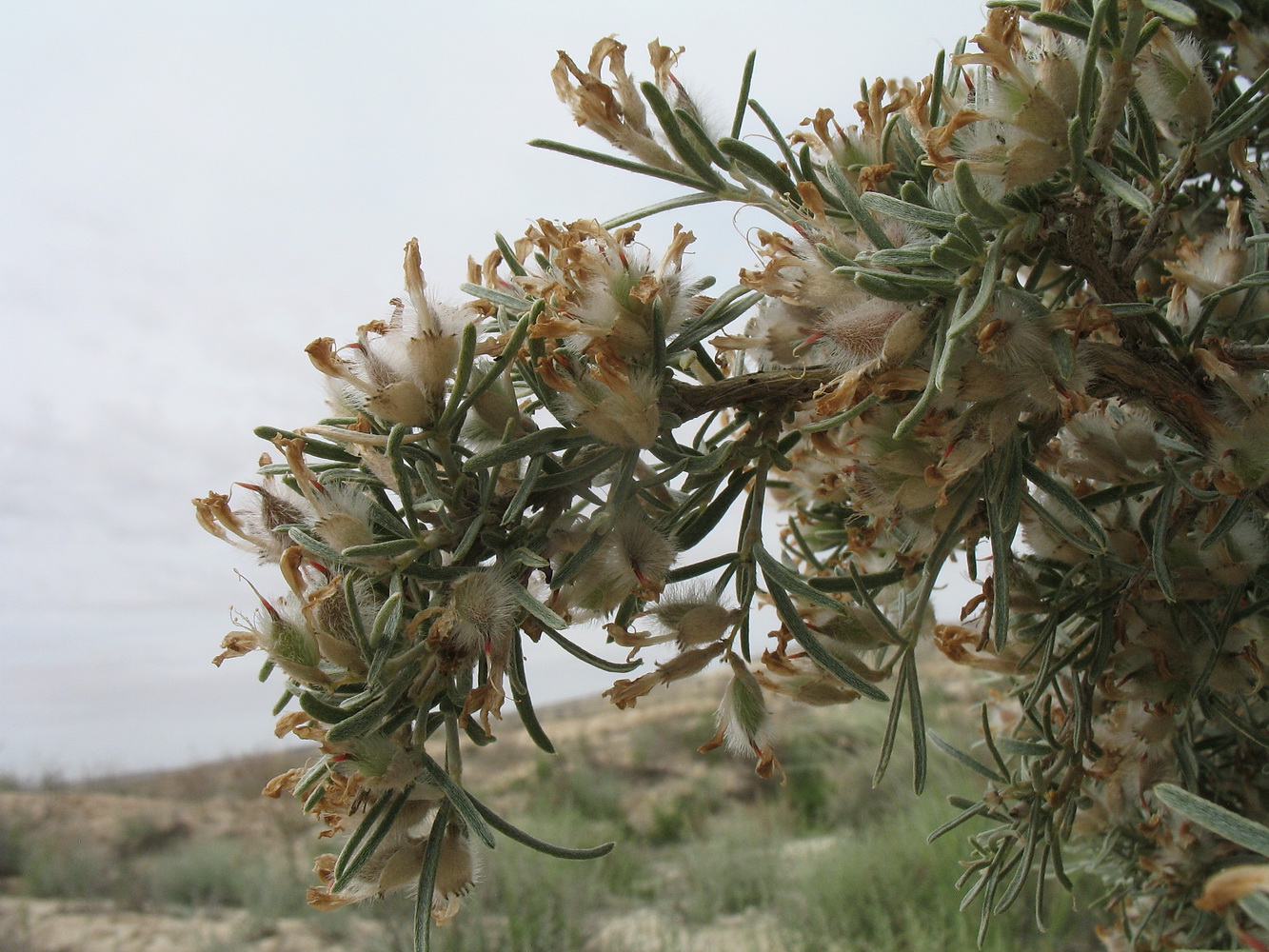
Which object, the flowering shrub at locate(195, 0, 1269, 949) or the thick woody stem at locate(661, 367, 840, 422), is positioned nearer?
the flowering shrub at locate(195, 0, 1269, 949)

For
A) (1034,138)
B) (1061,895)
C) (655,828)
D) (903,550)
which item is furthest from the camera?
(655,828)

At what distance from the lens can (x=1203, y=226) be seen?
43.0 inches

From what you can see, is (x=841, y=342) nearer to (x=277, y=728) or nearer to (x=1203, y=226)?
(x=277, y=728)

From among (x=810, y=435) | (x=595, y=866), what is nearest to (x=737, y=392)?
(x=810, y=435)

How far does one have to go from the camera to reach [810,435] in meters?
0.78

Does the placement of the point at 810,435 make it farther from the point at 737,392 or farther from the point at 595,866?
the point at 595,866

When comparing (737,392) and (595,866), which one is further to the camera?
(595,866)

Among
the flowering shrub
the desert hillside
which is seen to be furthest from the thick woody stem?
the desert hillside

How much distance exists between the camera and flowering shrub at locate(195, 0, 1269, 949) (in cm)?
65

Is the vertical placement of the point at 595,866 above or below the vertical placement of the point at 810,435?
below

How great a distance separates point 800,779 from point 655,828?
5.05 ft

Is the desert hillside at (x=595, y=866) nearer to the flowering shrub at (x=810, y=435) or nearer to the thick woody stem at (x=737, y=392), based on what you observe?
the flowering shrub at (x=810, y=435)

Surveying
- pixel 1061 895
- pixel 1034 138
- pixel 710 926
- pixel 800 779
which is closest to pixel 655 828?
pixel 800 779

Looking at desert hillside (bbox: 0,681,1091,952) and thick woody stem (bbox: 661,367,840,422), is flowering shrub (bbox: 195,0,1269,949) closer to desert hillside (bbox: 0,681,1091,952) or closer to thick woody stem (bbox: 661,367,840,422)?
thick woody stem (bbox: 661,367,840,422)
